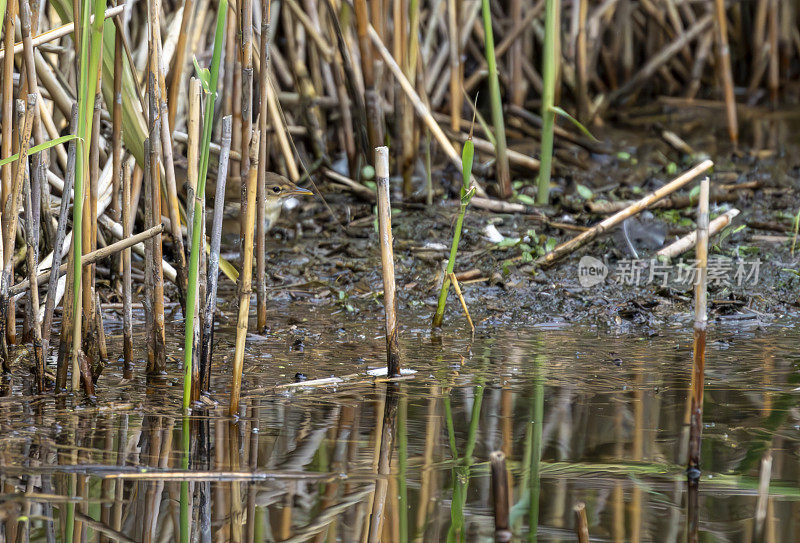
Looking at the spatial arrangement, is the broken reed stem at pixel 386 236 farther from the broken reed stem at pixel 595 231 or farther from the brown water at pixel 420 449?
the broken reed stem at pixel 595 231

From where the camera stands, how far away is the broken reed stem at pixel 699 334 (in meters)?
1.89

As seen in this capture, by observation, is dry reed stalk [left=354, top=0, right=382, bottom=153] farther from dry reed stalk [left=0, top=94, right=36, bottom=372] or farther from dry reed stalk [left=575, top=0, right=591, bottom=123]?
dry reed stalk [left=0, top=94, right=36, bottom=372]

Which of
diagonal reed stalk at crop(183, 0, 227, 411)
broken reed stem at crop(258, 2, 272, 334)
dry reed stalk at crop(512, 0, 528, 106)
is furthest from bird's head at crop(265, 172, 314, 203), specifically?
dry reed stalk at crop(512, 0, 528, 106)

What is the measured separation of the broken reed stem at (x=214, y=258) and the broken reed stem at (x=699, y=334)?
39.6 inches

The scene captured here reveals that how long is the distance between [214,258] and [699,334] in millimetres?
1081

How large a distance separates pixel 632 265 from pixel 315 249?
130 centimetres

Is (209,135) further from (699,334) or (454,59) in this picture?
(454,59)

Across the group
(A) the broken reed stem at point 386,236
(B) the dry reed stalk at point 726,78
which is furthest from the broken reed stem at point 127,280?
(B) the dry reed stalk at point 726,78

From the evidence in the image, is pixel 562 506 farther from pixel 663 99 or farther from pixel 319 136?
pixel 663 99

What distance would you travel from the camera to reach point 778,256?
400 cm

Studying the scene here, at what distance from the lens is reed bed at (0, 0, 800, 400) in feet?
7.69

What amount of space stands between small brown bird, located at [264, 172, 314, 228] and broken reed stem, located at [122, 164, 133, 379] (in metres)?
1.60

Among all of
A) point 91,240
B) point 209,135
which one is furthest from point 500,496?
point 91,240

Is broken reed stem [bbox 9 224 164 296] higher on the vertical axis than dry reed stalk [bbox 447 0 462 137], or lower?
lower
